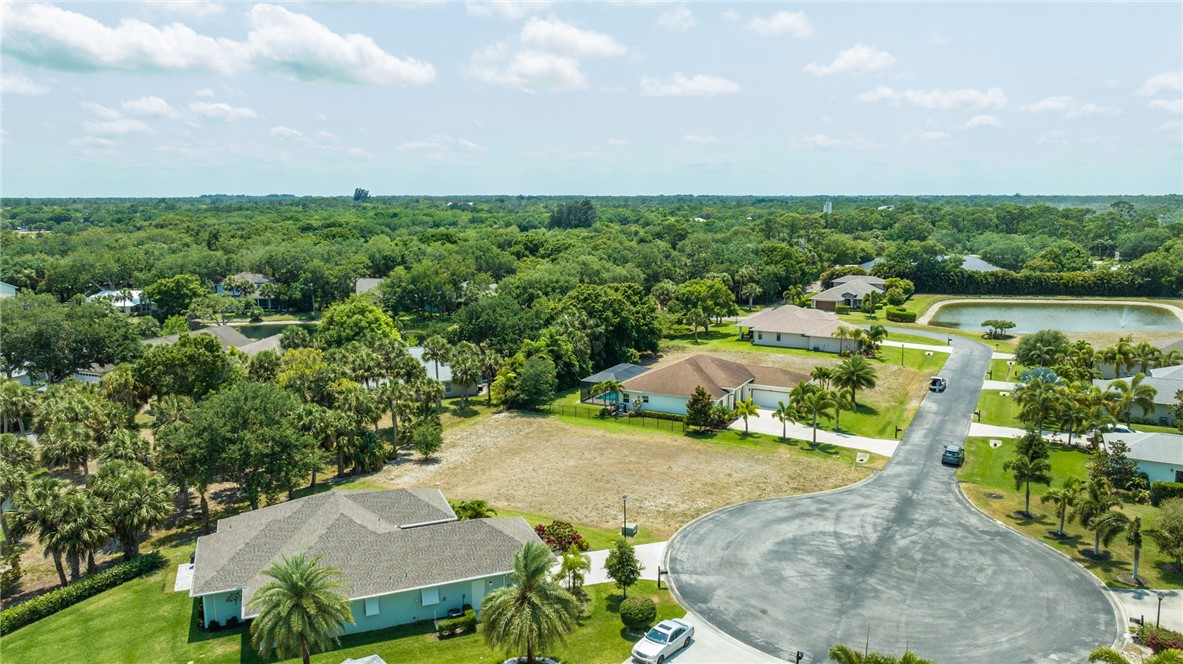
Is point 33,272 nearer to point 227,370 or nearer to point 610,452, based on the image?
point 227,370

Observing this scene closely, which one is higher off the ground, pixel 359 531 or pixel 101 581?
pixel 359 531

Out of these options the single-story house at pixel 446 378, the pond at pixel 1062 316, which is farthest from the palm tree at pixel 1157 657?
the pond at pixel 1062 316

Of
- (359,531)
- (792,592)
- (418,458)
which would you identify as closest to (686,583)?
(792,592)

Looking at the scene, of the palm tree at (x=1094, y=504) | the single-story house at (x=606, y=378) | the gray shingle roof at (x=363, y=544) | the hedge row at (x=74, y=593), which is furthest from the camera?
the single-story house at (x=606, y=378)

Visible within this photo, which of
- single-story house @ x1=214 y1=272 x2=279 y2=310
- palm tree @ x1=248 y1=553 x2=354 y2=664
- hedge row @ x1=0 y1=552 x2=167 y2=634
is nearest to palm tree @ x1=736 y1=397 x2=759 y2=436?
palm tree @ x1=248 y1=553 x2=354 y2=664

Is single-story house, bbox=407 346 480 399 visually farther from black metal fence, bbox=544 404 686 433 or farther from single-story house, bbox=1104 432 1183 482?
Result: single-story house, bbox=1104 432 1183 482

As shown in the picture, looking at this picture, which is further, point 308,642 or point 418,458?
point 418,458

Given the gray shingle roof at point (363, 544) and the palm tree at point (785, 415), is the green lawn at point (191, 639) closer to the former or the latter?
the gray shingle roof at point (363, 544)
